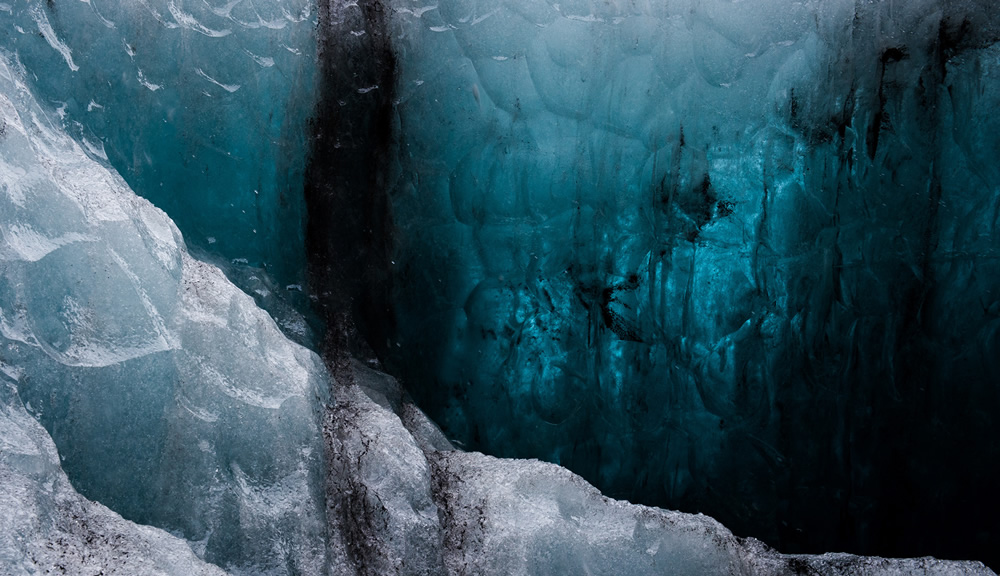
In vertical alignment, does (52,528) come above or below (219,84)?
below

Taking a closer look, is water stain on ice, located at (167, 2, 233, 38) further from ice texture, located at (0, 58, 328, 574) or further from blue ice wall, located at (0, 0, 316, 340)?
ice texture, located at (0, 58, 328, 574)

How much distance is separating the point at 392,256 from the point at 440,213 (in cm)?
14

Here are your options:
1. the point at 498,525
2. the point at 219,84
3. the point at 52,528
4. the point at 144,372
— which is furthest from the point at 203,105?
the point at 498,525

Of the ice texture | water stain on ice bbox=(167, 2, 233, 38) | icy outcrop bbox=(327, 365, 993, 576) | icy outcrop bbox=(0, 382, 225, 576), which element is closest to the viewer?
icy outcrop bbox=(0, 382, 225, 576)

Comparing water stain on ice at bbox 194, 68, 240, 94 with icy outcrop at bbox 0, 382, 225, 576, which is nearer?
icy outcrop at bbox 0, 382, 225, 576

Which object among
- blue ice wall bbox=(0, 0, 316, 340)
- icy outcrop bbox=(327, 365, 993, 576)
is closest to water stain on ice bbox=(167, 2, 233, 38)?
blue ice wall bbox=(0, 0, 316, 340)

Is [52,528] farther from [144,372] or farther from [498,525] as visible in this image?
[498,525]

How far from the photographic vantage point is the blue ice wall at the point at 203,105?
137 cm

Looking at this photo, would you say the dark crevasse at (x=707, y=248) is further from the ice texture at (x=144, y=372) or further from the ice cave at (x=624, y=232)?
the ice texture at (x=144, y=372)

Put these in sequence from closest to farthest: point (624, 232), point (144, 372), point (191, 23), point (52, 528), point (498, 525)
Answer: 1. point (52, 528)
2. point (144, 372)
3. point (498, 525)
4. point (191, 23)
5. point (624, 232)

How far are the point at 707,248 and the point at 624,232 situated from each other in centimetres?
18

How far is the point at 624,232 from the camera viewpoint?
5.56 ft

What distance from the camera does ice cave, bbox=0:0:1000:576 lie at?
4.83 ft

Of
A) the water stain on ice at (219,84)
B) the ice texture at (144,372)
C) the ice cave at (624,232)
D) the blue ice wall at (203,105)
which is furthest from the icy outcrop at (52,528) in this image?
the water stain on ice at (219,84)
